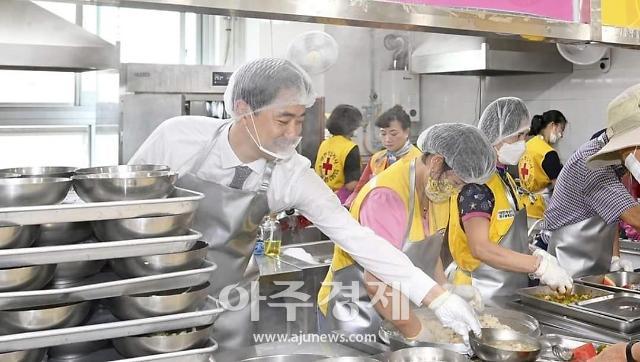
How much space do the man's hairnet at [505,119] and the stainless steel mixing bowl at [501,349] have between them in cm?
153

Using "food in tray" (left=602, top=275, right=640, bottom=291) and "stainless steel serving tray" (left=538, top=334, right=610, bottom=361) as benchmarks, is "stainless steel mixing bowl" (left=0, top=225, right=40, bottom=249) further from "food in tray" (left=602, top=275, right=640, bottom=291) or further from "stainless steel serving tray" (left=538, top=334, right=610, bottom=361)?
"food in tray" (left=602, top=275, right=640, bottom=291)

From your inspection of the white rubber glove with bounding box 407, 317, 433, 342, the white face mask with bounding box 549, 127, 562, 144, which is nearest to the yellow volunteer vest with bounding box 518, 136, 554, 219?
the white face mask with bounding box 549, 127, 562, 144

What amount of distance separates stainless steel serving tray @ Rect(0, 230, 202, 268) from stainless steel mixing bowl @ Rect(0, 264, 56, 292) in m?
0.01

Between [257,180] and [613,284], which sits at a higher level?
[257,180]

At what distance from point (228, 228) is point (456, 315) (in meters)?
0.74

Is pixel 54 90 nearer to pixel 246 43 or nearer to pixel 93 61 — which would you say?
pixel 246 43

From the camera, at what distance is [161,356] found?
41.4 inches

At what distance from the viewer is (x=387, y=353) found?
1.64 metres

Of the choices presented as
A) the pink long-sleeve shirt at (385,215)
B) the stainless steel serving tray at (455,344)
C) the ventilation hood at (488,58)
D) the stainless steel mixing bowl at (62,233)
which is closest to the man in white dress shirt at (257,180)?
the stainless steel serving tray at (455,344)

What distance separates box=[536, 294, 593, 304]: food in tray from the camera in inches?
92.5

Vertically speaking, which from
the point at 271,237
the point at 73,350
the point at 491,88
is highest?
the point at 491,88

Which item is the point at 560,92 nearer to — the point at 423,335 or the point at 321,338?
the point at 423,335

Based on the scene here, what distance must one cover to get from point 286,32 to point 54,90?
2.11m

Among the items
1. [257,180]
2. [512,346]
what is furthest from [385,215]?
[512,346]
